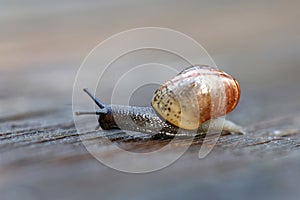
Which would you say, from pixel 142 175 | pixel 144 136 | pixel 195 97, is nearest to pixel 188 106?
pixel 195 97

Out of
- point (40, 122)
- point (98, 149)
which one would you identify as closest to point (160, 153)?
point (98, 149)

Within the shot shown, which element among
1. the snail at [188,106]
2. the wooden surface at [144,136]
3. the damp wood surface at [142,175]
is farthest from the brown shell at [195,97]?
the damp wood surface at [142,175]

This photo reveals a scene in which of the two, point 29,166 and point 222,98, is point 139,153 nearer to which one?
point 29,166

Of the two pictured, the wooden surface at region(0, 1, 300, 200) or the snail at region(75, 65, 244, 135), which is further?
the snail at region(75, 65, 244, 135)

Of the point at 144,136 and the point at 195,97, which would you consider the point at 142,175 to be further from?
the point at 195,97

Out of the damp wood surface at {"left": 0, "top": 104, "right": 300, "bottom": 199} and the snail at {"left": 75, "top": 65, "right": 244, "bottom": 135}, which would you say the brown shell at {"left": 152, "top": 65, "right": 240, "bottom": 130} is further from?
the damp wood surface at {"left": 0, "top": 104, "right": 300, "bottom": 199}

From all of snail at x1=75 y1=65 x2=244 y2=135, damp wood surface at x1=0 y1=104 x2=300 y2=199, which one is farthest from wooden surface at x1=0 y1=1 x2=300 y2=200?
snail at x1=75 y1=65 x2=244 y2=135
